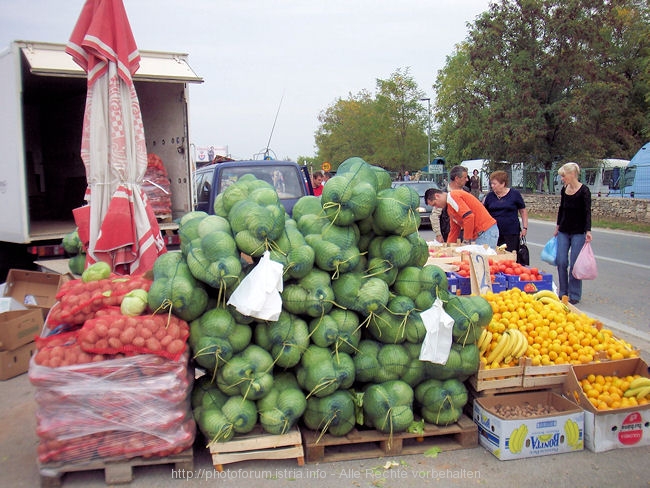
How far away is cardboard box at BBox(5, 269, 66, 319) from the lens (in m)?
6.77

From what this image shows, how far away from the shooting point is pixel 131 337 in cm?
354

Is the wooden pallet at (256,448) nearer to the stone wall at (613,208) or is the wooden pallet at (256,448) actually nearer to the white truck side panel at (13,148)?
the white truck side panel at (13,148)

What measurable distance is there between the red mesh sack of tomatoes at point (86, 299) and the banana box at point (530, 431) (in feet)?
8.92

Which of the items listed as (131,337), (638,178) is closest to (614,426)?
(131,337)

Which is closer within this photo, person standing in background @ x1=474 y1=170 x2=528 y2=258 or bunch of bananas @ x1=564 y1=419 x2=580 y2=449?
bunch of bananas @ x1=564 y1=419 x2=580 y2=449

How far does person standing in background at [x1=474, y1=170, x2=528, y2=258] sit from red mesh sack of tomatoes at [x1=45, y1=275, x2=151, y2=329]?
5286 millimetres

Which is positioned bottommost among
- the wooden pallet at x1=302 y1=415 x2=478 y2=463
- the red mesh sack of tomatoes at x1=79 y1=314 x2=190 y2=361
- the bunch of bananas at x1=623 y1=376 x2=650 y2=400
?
the wooden pallet at x1=302 y1=415 x2=478 y2=463

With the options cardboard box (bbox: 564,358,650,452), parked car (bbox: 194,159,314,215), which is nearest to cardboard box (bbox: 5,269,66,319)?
parked car (bbox: 194,159,314,215)

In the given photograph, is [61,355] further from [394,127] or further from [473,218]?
[394,127]

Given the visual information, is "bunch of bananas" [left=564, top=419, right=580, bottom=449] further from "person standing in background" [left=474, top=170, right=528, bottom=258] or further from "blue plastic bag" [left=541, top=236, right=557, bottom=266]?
"blue plastic bag" [left=541, top=236, right=557, bottom=266]

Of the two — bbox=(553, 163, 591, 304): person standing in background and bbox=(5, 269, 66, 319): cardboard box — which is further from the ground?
bbox=(553, 163, 591, 304): person standing in background

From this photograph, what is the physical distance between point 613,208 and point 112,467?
69.5 ft

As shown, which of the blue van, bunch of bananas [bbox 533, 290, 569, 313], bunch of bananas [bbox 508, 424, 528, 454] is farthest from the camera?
the blue van

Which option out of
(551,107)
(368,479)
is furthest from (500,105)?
(368,479)
